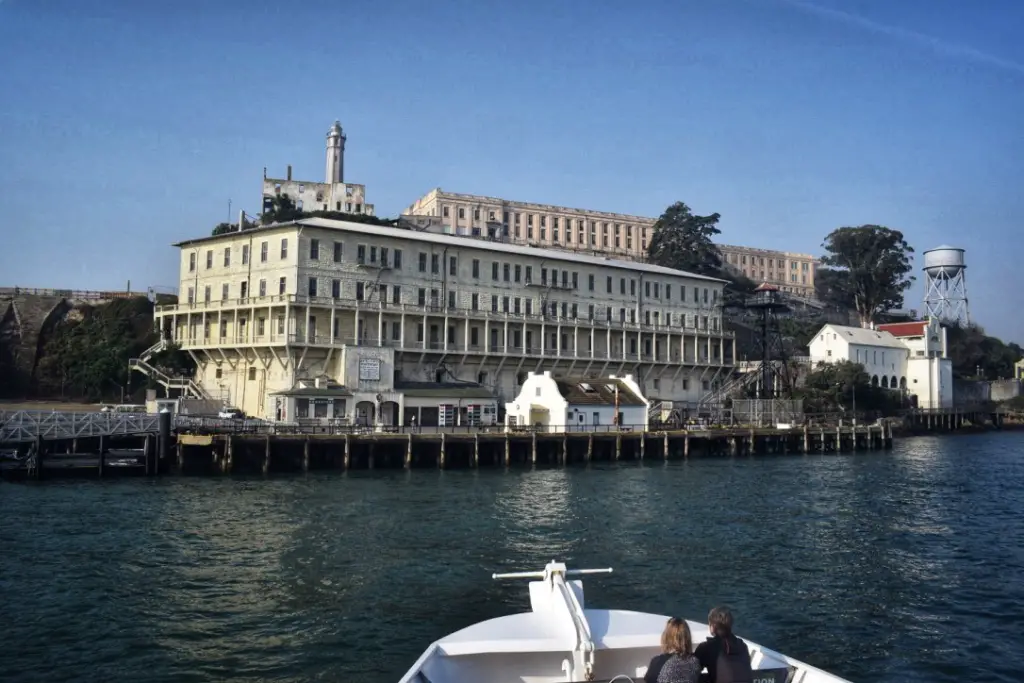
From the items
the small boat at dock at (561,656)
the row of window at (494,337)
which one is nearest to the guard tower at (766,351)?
the row of window at (494,337)

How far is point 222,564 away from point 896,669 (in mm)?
16830

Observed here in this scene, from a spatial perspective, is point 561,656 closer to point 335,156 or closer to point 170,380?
point 170,380

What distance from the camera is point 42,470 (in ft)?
133

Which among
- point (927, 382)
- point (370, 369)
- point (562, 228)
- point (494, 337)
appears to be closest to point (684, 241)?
point (562, 228)

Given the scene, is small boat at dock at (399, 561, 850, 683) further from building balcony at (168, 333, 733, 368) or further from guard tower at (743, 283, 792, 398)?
guard tower at (743, 283, 792, 398)

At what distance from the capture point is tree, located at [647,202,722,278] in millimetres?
113938

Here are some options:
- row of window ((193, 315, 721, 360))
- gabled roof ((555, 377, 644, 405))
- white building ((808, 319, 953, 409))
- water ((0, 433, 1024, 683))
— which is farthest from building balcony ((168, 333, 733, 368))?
water ((0, 433, 1024, 683))

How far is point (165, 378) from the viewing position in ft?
218

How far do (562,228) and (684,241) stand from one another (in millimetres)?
23171

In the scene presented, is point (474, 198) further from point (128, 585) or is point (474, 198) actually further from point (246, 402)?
point (128, 585)

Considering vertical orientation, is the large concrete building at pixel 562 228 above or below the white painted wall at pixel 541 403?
above

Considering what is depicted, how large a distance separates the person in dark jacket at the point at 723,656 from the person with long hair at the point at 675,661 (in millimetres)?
269

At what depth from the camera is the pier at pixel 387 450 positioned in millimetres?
43188

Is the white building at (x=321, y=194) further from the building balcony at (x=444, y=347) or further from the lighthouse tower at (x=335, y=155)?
the building balcony at (x=444, y=347)
